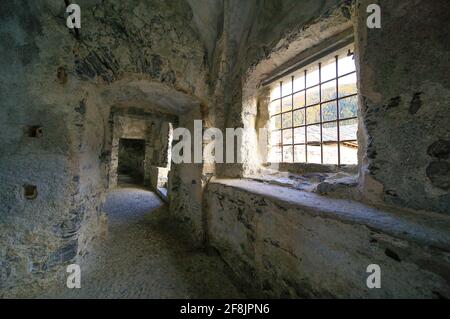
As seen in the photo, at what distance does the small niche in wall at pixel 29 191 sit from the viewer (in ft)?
5.77

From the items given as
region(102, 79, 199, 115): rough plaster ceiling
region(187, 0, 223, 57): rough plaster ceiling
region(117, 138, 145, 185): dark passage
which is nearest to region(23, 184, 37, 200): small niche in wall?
region(102, 79, 199, 115): rough plaster ceiling

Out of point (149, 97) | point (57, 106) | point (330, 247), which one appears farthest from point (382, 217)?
point (149, 97)

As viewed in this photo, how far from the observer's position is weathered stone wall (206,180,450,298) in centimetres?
78

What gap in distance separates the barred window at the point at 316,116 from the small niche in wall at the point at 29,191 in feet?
8.49

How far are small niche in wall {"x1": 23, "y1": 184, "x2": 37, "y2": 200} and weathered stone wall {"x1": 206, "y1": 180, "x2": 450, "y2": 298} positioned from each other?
1.89 meters

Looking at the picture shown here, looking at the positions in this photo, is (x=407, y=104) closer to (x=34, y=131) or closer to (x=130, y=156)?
(x=34, y=131)

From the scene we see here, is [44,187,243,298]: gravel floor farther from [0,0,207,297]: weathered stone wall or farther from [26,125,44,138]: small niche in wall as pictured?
[26,125,44,138]: small niche in wall

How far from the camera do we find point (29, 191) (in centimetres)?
178

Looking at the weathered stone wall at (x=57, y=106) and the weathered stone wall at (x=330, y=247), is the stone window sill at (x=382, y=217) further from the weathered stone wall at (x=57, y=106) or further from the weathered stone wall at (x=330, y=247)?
the weathered stone wall at (x=57, y=106)

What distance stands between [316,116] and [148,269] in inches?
101

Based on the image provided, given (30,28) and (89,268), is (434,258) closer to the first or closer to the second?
(89,268)

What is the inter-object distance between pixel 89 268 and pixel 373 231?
2.68 meters

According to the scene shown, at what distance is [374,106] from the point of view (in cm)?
119
